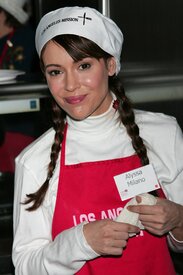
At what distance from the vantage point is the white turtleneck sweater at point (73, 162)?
126 centimetres

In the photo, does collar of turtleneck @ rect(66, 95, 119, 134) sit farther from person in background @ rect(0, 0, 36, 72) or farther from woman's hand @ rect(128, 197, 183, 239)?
person in background @ rect(0, 0, 36, 72)

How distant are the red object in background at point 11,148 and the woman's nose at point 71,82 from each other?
33.2 inches

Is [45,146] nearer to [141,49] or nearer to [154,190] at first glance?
[154,190]

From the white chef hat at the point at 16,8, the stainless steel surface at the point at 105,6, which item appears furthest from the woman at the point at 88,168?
the white chef hat at the point at 16,8

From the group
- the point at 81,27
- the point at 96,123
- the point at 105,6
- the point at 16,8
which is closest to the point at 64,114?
the point at 96,123

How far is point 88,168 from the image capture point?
1354mm

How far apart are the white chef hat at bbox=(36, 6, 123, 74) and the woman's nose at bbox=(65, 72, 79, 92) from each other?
3.6 inches

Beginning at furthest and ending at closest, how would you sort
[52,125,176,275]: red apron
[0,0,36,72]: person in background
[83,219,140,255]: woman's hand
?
[0,0,36,72]: person in background < [52,125,176,275]: red apron < [83,219,140,255]: woman's hand

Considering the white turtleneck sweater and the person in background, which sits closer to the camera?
the white turtleneck sweater

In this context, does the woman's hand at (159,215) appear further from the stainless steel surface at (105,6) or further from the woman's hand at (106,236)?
the stainless steel surface at (105,6)

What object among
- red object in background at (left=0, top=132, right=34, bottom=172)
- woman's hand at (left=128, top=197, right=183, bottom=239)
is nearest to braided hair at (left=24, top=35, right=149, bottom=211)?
woman's hand at (left=128, top=197, right=183, bottom=239)

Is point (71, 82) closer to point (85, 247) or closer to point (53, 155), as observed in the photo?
point (53, 155)

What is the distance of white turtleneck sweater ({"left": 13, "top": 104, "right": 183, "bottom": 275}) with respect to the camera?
1.26 meters

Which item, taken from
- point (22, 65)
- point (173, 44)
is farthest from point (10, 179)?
point (173, 44)
